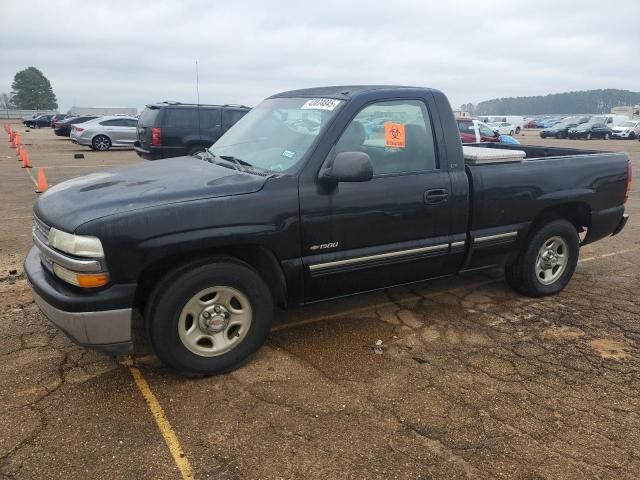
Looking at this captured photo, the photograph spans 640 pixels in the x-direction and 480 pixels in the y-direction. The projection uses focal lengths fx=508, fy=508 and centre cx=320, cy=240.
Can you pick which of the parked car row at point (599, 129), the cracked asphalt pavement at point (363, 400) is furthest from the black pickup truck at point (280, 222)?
the parked car row at point (599, 129)

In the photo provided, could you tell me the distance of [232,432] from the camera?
2.73 meters

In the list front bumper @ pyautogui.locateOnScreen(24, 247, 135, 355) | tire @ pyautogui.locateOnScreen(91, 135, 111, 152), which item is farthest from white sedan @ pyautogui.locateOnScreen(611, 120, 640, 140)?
front bumper @ pyautogui.locateOnScreen(24, 247, 135, 355)

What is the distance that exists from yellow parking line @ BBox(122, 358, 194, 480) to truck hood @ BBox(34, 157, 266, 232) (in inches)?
42.0

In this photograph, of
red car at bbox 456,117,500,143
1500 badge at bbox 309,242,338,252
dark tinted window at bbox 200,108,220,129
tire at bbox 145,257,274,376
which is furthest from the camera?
red car at bbox 456,117,500,143

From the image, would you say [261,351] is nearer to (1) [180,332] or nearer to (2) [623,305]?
(1) [180,332]

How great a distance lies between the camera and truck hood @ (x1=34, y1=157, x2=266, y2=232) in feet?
9.52

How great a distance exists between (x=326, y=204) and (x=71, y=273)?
1577 millimetres

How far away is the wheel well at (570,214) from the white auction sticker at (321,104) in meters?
2.13

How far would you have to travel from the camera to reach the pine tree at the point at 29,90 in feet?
335

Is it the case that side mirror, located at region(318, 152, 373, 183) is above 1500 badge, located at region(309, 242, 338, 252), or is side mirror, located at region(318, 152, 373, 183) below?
above

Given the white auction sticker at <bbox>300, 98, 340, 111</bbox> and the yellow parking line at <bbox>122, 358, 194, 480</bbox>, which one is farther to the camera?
the white auction sticker at <bbox>300, 98, 340, 111</bbox>

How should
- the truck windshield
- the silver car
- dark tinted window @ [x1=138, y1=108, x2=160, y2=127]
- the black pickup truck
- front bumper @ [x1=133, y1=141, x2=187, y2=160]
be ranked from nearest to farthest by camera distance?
1. the black pickup truck
2. the truck windshield
3. front bumper @ [x1=133, y1=141, x2=187, y2=160]
4. dark tinted window @ [x1=138, y1=108, x2=160, y2=127]
5. the silver car

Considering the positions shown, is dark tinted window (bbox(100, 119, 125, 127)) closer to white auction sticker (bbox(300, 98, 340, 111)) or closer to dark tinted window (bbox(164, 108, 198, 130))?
dark tinted window (bbox(164, 108, 198, 130))

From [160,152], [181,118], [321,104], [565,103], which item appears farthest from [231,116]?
[565,103]
